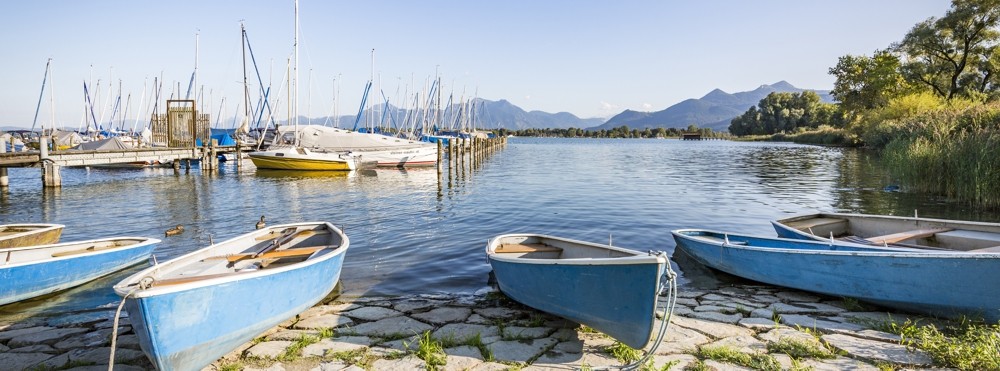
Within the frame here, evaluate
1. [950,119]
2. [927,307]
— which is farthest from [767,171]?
[927,307]

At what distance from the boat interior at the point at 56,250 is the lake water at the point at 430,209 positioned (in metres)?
0.53

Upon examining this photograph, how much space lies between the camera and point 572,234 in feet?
44.0

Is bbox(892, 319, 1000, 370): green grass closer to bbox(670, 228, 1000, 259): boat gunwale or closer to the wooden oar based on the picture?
bbox(670, 228, 1000, 259): boat gunwale

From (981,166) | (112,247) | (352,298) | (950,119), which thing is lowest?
(352,298)

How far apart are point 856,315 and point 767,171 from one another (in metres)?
29.8

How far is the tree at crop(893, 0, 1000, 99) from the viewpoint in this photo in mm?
41594

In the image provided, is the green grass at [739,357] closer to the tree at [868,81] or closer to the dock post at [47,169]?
the dock post at [47,169]

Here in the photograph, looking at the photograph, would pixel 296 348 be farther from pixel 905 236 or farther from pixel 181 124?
pixel 181 124

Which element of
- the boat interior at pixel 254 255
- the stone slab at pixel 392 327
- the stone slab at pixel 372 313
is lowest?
the stone slab at pixel 372 313

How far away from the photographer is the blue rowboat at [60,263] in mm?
7043

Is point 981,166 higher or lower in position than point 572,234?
higher

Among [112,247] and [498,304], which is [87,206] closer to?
[112,247]

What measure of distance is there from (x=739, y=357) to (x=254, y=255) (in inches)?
231

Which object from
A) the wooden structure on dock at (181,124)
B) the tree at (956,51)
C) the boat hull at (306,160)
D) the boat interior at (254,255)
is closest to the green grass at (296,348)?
the boat interior at (254,255)
